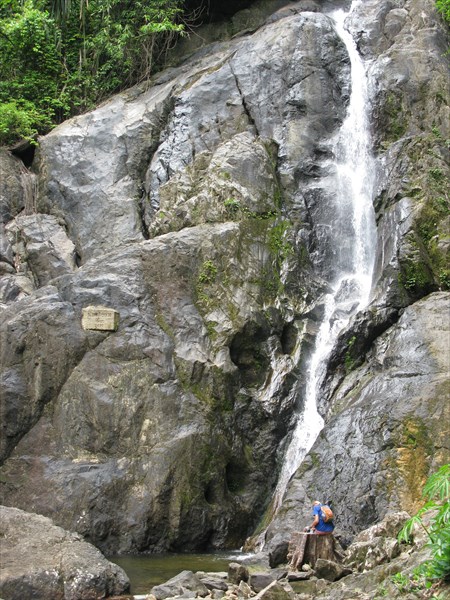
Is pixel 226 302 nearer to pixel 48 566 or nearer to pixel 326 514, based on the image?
pixel 326 514

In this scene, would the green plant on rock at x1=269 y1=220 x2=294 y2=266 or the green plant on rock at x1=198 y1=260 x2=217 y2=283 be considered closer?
the green plant on rock at x1=198 y1=260 x2=217 y2=283

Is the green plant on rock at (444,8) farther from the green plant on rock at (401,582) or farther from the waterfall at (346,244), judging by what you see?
the green plant on rock at (401,582)

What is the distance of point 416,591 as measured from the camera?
23.9ft

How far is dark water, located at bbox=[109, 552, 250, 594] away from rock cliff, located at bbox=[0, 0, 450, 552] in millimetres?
770

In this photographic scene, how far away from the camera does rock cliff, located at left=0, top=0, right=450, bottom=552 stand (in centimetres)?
1711

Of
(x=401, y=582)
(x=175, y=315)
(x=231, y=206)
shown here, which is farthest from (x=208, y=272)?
(x=401, y=582)

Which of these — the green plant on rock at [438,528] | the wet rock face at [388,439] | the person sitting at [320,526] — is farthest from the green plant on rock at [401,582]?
the wet rock face at [388,439]

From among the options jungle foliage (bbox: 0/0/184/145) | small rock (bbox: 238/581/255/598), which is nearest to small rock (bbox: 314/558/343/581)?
small rock (bbox: 238/581/255/598)

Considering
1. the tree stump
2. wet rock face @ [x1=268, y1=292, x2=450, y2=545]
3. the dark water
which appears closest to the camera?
the tree stump

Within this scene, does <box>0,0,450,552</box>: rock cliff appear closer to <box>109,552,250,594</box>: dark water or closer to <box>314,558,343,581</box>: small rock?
<box>109,552,250,594</box>: dark water

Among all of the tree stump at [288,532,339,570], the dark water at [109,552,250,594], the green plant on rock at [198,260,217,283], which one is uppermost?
the green plant on rock at [198,260,217,283]

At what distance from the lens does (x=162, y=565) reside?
15.8 metres

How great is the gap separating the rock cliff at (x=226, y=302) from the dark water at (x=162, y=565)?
0.77 meters

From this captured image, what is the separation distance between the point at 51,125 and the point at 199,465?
1663 cm
